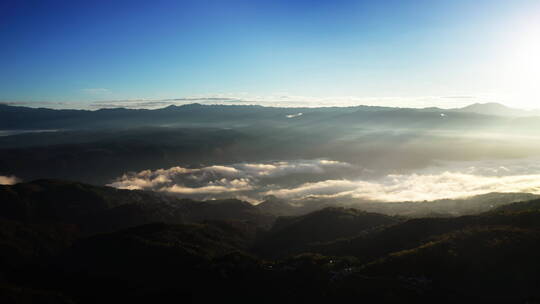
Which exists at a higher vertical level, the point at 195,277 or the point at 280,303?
the point at 280,303

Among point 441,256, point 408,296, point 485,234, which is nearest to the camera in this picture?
point 408,296

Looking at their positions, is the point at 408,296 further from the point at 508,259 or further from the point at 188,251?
the point at 188,251

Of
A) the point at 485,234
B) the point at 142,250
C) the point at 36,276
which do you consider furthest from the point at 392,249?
the point at 36,276

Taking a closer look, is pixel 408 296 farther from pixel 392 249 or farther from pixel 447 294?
pixel 392 249

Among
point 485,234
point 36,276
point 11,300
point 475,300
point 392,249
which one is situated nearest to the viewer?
point 475,300

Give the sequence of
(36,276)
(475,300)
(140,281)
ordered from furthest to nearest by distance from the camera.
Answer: (36,276)
(140,281)
(475,300)

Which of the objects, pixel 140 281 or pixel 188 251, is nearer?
pixel 140 281

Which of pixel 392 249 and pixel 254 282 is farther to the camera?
pixel 392 249

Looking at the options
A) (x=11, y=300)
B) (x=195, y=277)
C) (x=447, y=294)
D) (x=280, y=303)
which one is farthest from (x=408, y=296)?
(x=11, y=300)

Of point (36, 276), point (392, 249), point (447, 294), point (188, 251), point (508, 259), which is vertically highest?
point (508, 259)
